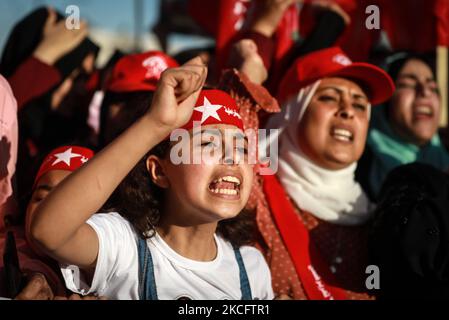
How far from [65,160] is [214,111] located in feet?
1.63

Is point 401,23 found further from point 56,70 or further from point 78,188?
point 78,188

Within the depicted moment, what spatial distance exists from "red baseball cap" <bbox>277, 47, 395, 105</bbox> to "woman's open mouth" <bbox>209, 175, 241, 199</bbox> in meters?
0.81

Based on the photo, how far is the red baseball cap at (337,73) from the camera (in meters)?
2.28

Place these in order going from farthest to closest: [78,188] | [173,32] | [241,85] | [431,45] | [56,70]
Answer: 1. [173,32]
2. [431,45]
3. [56,70]
4. [241,85]
5. [78,188]

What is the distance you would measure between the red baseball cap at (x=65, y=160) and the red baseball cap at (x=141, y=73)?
66 cm

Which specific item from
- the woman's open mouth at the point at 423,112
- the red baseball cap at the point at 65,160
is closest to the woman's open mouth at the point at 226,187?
the red baseball cap at the point at 65,160

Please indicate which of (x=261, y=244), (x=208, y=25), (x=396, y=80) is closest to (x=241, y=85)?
(x=261, y=244)

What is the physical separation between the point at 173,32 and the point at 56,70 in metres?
2.91

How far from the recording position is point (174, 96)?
55.6 inches

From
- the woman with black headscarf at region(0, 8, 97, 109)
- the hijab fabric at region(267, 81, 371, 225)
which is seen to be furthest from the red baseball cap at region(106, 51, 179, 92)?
the hijab fabric at region(267, 81, 371, 225)

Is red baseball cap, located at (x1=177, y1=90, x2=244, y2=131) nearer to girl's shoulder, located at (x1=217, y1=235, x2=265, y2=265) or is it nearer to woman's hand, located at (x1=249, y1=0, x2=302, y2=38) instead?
girl's shoulder, located at (x1=217, y1=235, x2=265, y2=265)

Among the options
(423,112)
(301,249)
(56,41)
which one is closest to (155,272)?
(301,249)

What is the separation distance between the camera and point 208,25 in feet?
11.6

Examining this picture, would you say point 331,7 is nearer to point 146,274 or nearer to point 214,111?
point 214,111
